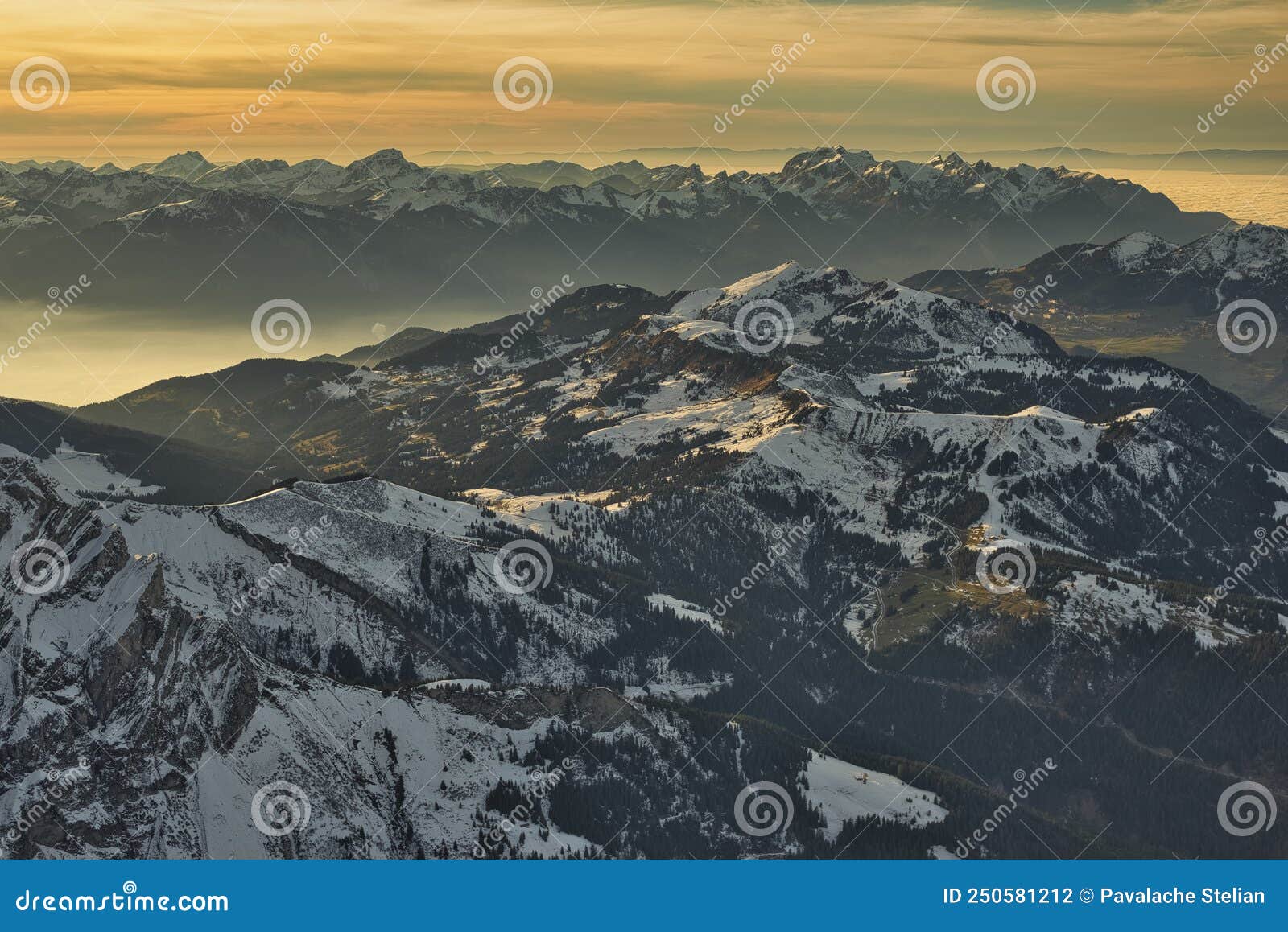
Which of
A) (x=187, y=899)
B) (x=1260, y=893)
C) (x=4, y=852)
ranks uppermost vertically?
(x=4, y=852)

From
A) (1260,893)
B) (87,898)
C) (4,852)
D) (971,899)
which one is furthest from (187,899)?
(1260,893)

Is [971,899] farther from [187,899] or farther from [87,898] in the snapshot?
[87,898]

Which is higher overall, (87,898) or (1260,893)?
(87,898)

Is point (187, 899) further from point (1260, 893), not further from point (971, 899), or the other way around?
point (1260, 893)

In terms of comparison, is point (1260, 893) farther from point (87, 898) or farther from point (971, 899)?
point (87, 898)

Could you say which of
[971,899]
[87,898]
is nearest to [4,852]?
[87,898]

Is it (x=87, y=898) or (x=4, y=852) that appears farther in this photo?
(x=4, y=852)

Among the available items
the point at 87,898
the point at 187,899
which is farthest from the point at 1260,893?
the point at 87,898

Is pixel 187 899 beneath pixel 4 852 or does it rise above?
beneath

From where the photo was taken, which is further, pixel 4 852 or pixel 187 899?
pixel 4 852
